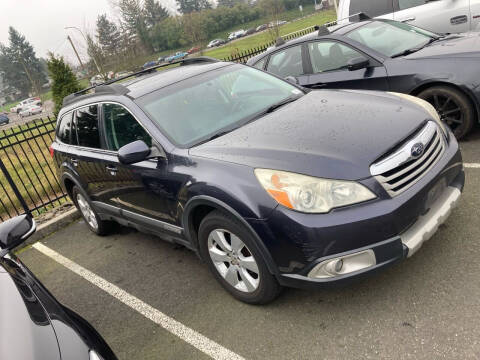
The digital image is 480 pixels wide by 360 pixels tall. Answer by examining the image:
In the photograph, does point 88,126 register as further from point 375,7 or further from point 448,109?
point 375,7

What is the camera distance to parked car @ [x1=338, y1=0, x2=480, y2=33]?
280 inches

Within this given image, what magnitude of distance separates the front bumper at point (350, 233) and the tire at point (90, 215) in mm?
3057

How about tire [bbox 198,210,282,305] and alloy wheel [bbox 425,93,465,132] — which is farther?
alloy wheel [bbox 425,93,465,132]

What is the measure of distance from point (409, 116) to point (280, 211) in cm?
128

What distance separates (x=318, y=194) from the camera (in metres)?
2.47

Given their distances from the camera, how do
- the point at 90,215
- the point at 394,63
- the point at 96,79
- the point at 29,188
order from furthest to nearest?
1. the point at 96,79
2. the point at 29,188
3. the point at 90,215
4. the point at 394,63

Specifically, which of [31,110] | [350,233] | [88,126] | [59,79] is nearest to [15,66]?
[31,110]

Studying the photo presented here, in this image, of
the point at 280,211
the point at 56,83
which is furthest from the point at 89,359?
the point at 56,83

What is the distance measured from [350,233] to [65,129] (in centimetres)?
394

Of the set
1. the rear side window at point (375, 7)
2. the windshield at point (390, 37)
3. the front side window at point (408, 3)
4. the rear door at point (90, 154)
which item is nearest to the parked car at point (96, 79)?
the rear side window at point (375, 7)

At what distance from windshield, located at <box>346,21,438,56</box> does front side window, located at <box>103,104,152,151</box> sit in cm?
328

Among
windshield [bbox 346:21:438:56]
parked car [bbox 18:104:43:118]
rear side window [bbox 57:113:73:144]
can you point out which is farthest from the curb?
parked car [bbox 18:104:43:118]

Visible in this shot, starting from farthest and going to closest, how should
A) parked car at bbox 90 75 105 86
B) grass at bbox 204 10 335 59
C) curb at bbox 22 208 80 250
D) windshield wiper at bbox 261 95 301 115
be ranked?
grass at bbox 204 10 335 59, parked car at bbox 90 75 105 86, curb at bbox 22 208 80 250, windshield wiper at bbox 261 95 301 115

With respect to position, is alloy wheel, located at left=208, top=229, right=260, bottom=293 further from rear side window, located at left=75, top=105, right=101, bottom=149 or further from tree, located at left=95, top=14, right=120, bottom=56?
tree, located at left=95, top=14, right=120, bottom=56
